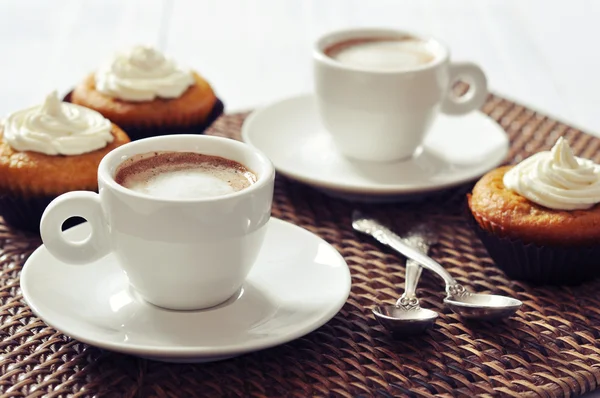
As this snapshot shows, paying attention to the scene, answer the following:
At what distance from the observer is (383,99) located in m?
1.87

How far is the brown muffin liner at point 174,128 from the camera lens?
6.41ft

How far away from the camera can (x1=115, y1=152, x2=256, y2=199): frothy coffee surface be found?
132cm

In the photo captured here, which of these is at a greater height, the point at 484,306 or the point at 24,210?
the point at 484,306

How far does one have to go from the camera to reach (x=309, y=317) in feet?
4.28

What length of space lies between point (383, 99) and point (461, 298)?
547mm

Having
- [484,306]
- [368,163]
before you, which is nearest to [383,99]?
[368,163]

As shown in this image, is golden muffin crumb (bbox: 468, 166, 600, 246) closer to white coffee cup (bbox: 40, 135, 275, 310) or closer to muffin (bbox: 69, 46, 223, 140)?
white coffee cup (bbox: 40, 135, 275, 310)

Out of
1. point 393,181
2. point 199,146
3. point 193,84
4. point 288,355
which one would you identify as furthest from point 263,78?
point 288,355

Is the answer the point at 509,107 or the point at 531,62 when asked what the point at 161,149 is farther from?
the point at 531,62

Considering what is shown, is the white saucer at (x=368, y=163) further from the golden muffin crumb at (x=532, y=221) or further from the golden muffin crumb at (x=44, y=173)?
the golden muffin crumb at (x=44, y=173)

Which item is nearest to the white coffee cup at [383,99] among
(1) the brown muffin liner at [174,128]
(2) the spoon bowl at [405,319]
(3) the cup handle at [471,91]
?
(3) the cup handle at [471,91]

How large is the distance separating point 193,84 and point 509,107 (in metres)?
0.82

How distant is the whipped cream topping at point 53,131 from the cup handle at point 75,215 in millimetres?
332

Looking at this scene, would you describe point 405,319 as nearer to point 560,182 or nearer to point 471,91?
point 560,182
